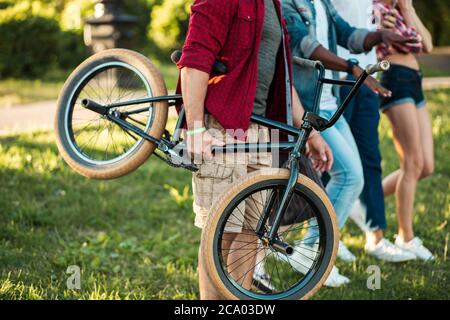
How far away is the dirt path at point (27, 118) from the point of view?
6828 mm

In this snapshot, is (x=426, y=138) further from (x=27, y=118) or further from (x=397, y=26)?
(x=27, y=118)

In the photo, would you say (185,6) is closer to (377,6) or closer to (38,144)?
(38,144)

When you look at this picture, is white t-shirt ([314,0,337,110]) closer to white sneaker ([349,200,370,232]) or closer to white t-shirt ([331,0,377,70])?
white t-shirt ([331,0,377,70])

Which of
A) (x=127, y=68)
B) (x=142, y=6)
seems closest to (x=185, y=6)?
(x=142, y=6)

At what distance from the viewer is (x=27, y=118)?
758cm

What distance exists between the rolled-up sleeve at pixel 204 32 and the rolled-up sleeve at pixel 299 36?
30.6 inches

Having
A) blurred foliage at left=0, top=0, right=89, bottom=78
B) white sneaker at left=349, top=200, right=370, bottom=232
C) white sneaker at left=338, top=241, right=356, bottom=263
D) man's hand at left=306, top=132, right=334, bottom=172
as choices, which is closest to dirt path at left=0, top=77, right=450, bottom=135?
blurred foliage at left=0, top=0, right=89, bottom=78

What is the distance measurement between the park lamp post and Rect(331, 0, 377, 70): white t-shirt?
5576 millimetres

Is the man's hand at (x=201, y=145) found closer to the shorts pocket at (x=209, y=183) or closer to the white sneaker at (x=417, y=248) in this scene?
the shorts pocket at (x=209, y=183)

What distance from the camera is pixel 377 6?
12.5 feet

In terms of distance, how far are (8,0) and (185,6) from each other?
4341mm

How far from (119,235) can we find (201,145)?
1988 millimetres

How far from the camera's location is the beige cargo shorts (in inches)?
102

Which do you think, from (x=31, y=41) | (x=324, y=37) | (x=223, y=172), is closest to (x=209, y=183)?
(x=223, y=172)
